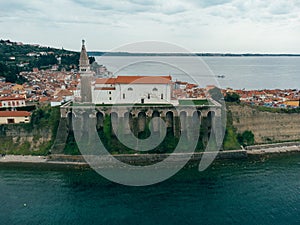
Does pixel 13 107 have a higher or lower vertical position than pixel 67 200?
higher

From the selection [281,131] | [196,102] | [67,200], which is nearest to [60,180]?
[67,200]

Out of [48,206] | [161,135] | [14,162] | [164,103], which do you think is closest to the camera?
[48,206]

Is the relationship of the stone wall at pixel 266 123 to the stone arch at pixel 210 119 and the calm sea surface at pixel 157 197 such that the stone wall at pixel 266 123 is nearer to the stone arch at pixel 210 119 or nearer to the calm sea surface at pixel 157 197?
the stone arch at pixel 210 119

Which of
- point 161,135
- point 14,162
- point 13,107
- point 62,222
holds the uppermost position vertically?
point 13,107

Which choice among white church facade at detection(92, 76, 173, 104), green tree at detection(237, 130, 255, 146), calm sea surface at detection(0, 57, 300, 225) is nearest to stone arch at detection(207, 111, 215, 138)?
green tree at detection(237, 130, 255, 146)

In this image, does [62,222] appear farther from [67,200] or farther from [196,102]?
[196,102]

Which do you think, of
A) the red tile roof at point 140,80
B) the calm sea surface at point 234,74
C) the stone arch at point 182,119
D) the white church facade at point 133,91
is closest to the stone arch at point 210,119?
the stone arch at point 182,119
